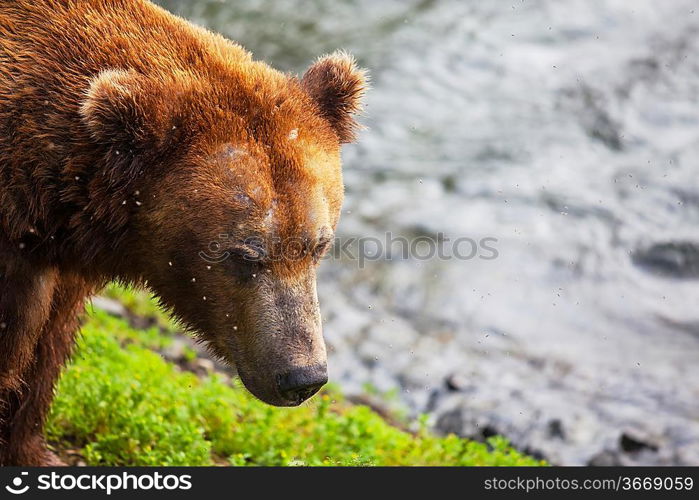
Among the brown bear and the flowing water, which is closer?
the brown bear

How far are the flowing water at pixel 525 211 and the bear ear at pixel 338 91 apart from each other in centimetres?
413

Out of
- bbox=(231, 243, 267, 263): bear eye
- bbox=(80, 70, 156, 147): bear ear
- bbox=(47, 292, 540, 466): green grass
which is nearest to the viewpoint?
bbox=(80, 70, 156, 147): bear ear

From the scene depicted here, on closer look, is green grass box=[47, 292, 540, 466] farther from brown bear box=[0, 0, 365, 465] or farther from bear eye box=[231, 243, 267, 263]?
bear eye box=[231, 243, 267, 263]

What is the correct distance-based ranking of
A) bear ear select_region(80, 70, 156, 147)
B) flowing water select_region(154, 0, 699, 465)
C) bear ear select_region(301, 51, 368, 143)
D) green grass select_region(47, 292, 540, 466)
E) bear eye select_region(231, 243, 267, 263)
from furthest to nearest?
flowing water select_region(154, 0, 699, 465)
green grass select_region(47, 292, 540, 466)
bear ear select_region(301, 51, 368, 143)
bear eye select_region(231, 243, 267, 263)
bear ear select_region(80, 70, 156, 147)

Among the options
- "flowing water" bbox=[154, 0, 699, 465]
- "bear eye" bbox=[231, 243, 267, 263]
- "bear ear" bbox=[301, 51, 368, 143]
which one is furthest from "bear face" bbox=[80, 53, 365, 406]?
"flowing water" bbox=[154, 0, 699, 465]

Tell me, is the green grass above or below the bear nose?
below

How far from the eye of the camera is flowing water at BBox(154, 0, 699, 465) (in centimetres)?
949

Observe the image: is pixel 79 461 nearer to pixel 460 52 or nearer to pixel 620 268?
pixel 620 268

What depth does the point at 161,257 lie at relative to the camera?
202 inches

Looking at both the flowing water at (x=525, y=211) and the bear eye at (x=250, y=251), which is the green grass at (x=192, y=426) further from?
the flowing water at (x=525, y=211)

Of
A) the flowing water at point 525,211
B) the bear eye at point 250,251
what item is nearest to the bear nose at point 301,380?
the bear eye at point 250,251

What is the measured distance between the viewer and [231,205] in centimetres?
484

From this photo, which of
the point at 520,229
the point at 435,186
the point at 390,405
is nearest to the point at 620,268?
the point at 520,229

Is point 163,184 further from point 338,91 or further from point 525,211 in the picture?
point 525,211
